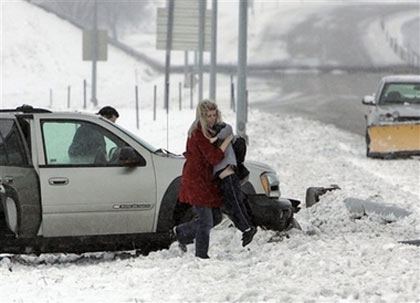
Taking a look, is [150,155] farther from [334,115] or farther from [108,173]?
[334,115]

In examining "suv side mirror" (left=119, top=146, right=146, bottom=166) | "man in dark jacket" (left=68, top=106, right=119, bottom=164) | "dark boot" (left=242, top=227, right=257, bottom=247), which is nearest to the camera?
"dark boot" (left=242, top=227, right=257, bottom=247)

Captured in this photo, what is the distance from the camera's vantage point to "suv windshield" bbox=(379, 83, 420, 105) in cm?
2302

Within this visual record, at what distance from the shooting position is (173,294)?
302 inches

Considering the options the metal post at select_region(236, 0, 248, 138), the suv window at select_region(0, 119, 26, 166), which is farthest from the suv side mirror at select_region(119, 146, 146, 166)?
the metal post at select_region(236, 0, 248, 138)

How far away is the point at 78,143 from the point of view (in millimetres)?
10336

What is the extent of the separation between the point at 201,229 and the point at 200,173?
477 mm

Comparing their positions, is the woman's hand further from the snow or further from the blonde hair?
the snow

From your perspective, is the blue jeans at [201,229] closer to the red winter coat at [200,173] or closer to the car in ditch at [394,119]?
the red winter coat at [200,173]

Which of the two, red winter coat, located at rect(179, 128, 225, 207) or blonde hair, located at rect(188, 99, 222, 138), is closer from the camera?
blonde hair, located at rect(188, 99, 222, 138)

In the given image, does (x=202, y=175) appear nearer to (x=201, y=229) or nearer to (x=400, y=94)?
(x=201, y=229)

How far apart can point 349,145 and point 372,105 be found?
3.24 meters

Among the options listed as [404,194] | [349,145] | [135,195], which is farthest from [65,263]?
[349,145]

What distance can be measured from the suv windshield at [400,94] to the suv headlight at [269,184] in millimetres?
12714

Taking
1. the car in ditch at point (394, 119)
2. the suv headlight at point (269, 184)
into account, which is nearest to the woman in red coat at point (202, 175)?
the suv headlight at point (269, 184)
